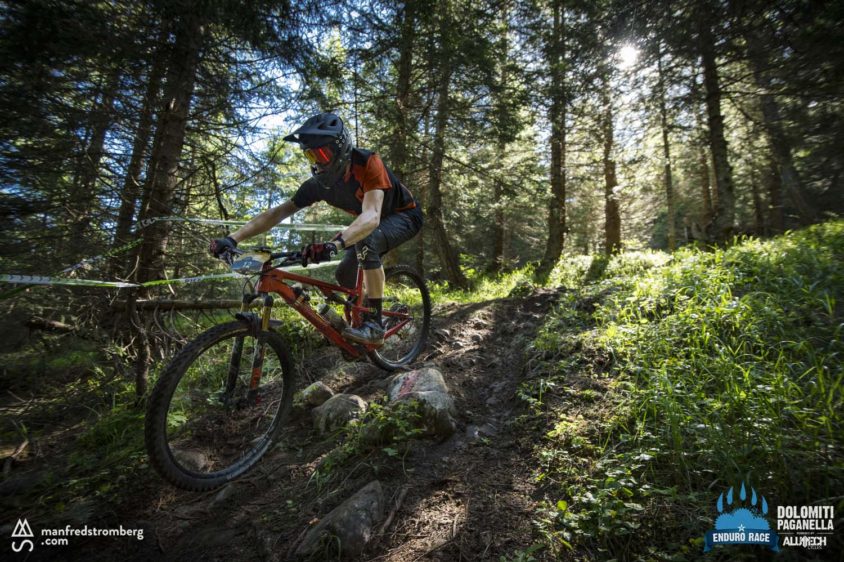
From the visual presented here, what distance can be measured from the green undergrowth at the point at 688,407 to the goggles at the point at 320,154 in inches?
119

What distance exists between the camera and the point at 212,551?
2.18 meters

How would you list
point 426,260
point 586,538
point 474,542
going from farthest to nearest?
point 426,260 → point 474,542 → point 586,538

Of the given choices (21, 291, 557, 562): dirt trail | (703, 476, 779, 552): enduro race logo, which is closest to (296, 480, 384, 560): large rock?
(21, 291, 557, 562): dirt trail

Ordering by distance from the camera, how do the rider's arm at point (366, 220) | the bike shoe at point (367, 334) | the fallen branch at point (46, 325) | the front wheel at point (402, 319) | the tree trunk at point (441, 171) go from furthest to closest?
the tree trunk at point (441, 171) → the front wheel at point (402, 319) → the fallen branch at point (46, 325) → the bike shoe at point (367, 334) → the rider's arm at point (366, 220)

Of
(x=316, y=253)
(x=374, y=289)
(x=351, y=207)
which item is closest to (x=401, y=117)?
(x=351, y=207)

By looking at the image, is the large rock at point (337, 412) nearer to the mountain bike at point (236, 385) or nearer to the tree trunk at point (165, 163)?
the mountain bike at point (236, 385)

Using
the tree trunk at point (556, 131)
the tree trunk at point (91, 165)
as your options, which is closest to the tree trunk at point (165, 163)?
the tree trunk at point (91, 165)

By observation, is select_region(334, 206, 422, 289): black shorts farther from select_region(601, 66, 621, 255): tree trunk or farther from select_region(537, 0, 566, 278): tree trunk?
select_region(601, 66, 621, 255): tree trunk

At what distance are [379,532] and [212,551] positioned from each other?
1.08m

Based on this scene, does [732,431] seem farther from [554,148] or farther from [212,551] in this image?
[554,148]

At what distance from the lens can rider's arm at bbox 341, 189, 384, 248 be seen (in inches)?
126

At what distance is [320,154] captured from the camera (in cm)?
330

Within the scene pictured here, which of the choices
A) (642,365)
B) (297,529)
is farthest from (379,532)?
(642,365)

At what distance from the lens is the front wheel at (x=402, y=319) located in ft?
15.9
